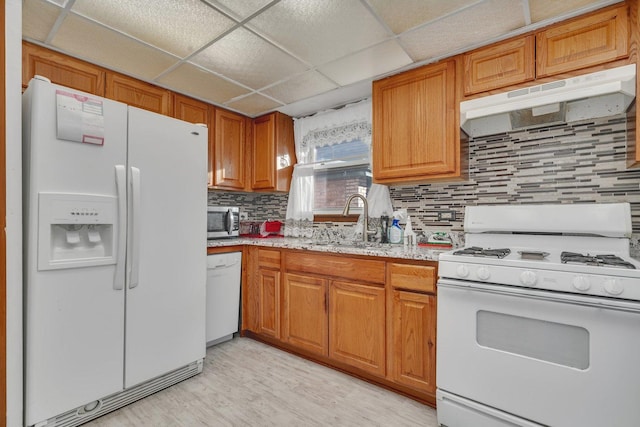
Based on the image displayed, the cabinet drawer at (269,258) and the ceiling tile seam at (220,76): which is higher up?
the ceiling tile seam at (220,76)

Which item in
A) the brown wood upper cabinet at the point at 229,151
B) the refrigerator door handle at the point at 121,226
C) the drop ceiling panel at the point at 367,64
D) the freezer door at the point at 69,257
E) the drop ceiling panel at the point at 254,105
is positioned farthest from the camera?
the brown wood upper cabinet at the point at 229,151

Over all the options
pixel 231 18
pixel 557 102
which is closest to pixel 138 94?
pixel 231 18

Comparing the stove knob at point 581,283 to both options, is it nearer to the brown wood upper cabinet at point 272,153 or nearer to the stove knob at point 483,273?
the stove knob at point 483,273

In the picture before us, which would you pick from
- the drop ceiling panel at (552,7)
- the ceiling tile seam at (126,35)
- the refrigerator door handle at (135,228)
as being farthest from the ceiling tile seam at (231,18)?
the drop ceiling panel at (552,7)

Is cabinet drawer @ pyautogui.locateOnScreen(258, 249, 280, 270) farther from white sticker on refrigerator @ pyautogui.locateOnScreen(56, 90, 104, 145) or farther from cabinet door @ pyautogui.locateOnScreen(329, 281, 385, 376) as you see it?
white sticker on refrigerator @ pyautogui.locateOnScreen(56, 90, 104, 145)

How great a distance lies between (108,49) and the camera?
201cm

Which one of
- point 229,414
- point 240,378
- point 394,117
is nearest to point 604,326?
point 394,117

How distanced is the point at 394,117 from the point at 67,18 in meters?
2.11

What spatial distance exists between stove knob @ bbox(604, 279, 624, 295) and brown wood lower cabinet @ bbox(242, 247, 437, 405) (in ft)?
2.32

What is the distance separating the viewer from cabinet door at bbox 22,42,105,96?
190 centimetres

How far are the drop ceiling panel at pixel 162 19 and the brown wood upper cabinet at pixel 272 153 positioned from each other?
49.5 inches

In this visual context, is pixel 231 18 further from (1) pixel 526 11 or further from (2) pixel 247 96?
(1) pixel 526 11

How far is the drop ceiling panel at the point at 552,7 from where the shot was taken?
1.54 m

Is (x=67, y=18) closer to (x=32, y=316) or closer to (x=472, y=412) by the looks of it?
(x=32, y=316)
